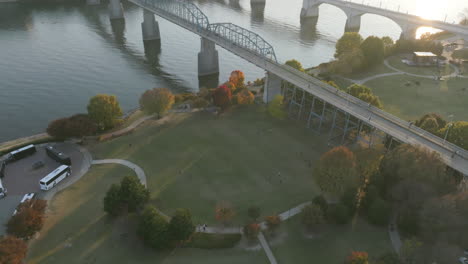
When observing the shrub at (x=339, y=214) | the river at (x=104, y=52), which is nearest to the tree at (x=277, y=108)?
the shrub at (x=339, y=214)

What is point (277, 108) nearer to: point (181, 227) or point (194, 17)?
point (181, 227)

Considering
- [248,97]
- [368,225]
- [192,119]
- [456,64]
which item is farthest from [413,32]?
[368,225]

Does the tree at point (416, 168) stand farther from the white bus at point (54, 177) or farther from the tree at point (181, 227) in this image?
the white bus at point (54, 177)

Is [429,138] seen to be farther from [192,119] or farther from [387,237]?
[192,119]

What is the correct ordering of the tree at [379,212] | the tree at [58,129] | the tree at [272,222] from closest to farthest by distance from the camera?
the tree at [272,222], the tree at [379,212], the tree at [58,129]

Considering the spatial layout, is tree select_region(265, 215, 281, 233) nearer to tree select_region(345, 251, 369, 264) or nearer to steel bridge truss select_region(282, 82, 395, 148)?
tree select_region(345, 251, 369, 264)

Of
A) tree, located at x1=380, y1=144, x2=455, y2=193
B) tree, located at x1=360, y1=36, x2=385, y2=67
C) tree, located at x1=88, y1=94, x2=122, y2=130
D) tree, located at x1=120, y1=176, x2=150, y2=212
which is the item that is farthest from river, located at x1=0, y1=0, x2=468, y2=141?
tree, located at x1=380, y1=144, x2=455, y2=193
